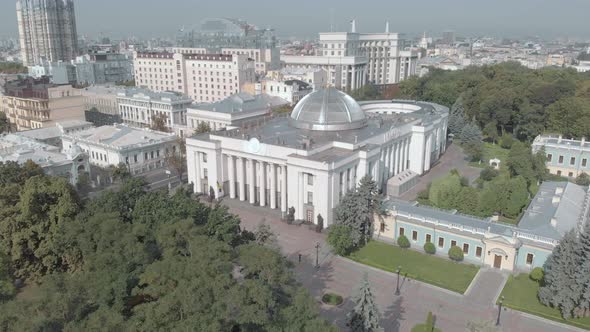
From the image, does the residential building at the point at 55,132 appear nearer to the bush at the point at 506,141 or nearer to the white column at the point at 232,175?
the white column at the point at 232,175

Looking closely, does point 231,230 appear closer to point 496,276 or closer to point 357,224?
point 357,224

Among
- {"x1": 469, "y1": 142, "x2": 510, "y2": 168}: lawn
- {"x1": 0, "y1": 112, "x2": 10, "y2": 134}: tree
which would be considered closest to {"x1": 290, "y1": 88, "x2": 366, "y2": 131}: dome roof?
{"x1": 469, "y1": 142, "x2": 510, "y2": 168}: lawn

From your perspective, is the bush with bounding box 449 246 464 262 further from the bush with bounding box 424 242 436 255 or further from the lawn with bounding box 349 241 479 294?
the bush with bounding box 424 242 436 255

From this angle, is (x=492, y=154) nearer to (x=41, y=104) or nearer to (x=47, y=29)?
(x=41, y=104)

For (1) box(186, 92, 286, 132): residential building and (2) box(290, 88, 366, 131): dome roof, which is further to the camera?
(1) box(186, 92, 286, 132): residential building

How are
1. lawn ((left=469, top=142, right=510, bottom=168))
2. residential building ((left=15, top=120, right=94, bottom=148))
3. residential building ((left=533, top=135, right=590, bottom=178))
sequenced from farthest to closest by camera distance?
residential building ((left=15, top=120, right=94, bottom=148)), lawn ((left=469, top=142, right=510, bottom=168)), residential building ((left=533, top=135, right=590, bottom=178))

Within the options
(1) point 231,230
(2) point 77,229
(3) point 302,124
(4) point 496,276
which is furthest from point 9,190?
(4) point 496,276
